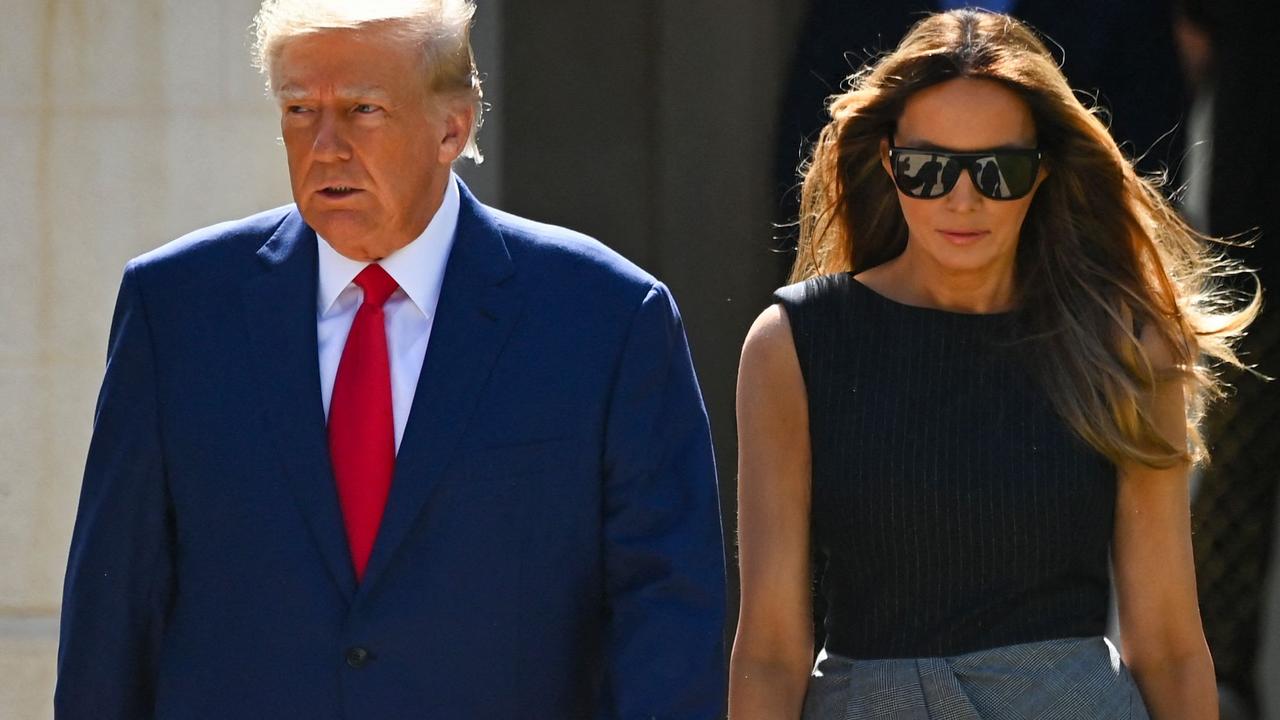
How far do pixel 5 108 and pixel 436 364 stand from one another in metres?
2.70

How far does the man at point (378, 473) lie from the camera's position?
3.06 m

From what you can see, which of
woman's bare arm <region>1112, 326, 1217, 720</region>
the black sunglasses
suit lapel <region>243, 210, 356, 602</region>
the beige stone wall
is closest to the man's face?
suit lapel <region>243, 210, 356, 602</region>

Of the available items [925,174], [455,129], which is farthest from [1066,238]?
[455,129]

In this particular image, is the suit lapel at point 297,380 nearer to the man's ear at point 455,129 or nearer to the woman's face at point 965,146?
the man's ear at point 455,129

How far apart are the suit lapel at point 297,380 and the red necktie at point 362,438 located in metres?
0.03

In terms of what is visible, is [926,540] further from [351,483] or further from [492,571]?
[351,483]

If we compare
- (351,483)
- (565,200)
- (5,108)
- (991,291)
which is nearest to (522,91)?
(565,200)

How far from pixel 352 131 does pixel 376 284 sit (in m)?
0.25

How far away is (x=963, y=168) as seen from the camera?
3.39 m

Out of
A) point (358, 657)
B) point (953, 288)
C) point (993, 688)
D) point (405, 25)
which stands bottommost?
point (993, 688)

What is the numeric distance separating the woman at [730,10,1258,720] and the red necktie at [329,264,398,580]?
0.67 meters

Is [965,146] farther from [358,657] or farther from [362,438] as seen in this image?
[358,657]

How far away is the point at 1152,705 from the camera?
11.3ft

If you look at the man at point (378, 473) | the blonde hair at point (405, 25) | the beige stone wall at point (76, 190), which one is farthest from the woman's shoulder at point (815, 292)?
the beige stone wall at point (76, 190)
